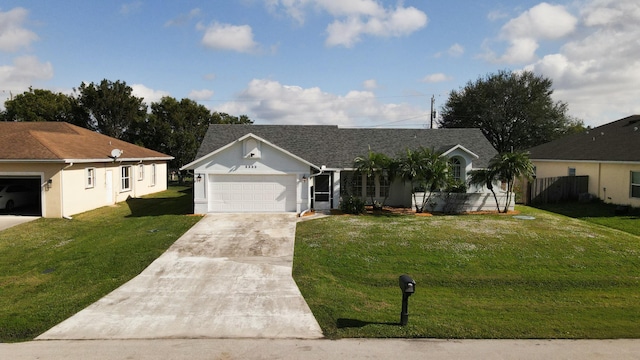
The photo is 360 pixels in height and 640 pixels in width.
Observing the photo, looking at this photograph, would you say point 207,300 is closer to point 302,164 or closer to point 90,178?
point 302,164

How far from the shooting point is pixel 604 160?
23.2 meters

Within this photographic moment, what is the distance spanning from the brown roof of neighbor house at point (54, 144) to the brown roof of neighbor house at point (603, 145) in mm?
29226

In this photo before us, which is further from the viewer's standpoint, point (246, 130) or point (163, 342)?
point (246, 130)

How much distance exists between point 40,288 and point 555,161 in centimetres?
3034

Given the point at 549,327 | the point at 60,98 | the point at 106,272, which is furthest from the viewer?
the point at 60,98

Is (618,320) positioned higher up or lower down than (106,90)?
lower down

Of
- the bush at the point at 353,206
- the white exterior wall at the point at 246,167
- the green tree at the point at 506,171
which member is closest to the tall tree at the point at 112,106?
the white exterior wall at the point at 246,167

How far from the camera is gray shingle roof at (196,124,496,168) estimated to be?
2272 cm

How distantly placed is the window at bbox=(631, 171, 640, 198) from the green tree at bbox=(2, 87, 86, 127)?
49481mm

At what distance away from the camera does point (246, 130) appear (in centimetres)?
2498

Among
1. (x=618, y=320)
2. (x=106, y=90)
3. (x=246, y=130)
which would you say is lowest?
(x=618, y=320)

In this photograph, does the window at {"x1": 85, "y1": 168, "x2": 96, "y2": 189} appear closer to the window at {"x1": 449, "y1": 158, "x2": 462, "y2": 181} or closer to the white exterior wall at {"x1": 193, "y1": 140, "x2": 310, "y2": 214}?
the white exterior wall at {"x1": 193, "y1": 140, "x2": 310, "y2": 214}

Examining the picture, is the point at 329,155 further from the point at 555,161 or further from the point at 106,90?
the point at 106,90

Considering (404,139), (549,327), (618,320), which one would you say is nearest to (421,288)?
(549,327)
